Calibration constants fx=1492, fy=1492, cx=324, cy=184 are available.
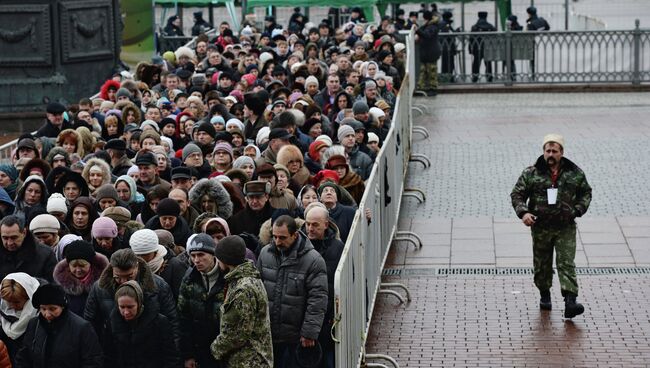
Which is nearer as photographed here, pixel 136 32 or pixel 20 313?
pixel 20 313

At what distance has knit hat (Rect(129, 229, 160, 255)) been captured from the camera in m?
10.3

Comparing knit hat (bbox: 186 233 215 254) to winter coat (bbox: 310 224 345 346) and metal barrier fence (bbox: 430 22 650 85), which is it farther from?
metal barrier fence (bbox: 430 22 650 85)

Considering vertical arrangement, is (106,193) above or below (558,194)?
above

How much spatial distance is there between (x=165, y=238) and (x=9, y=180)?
3436mm

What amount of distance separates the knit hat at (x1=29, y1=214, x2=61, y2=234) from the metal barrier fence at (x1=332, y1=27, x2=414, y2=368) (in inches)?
90.4

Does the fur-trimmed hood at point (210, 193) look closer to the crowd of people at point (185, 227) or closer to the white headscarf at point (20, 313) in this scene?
the crowd of people at point (185, 227)

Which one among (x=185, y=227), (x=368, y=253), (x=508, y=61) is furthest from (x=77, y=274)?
(x=508, y=61)

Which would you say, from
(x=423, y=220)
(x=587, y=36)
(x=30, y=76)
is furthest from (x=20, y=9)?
(x=587, y=36)

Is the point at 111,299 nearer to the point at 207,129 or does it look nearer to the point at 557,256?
the point at 557,256

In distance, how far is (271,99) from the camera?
1908 centimetres

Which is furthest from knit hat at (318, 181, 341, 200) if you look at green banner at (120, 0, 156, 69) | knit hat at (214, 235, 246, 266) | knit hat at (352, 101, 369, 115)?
green banner at (120, 0, 156, 69)

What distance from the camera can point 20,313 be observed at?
9.67 metres

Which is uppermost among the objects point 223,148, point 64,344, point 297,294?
point 223,148

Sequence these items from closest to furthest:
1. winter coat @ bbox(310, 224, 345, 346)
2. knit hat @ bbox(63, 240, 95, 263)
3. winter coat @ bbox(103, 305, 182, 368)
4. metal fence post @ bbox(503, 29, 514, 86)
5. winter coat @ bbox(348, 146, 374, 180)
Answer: winter coat @ bbox(103, 305, 182, 368)
knit hat @ bbox(63, 240, 95, 263)
winter coat @ bbox(310, 224, 345, 346)
winter coat @ bbox(348, 146, 374, 180)
metal fence post @ bbox(503, 29, 514, 86)
